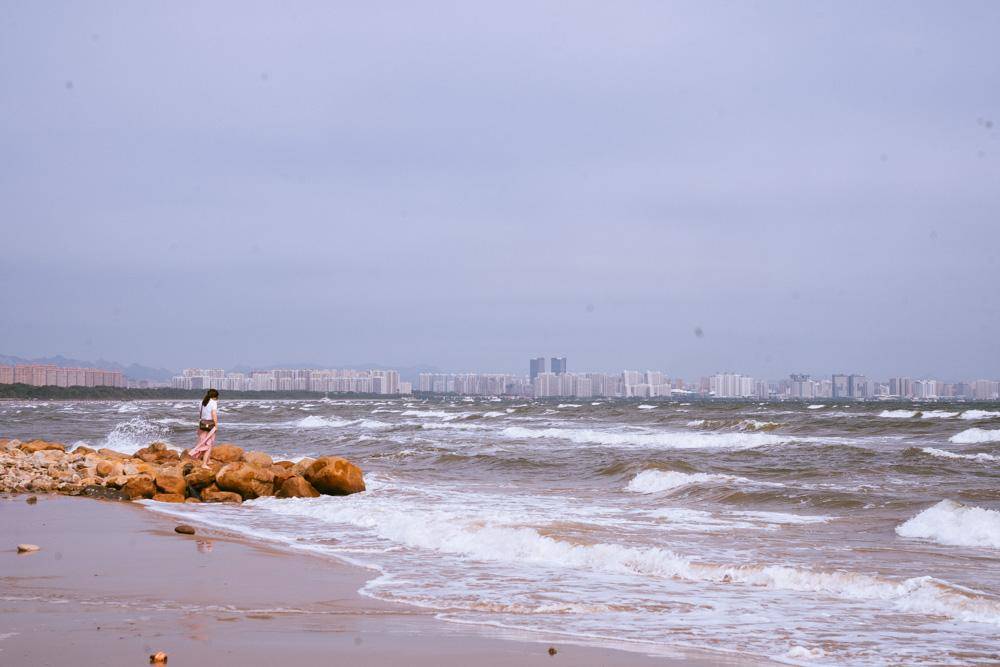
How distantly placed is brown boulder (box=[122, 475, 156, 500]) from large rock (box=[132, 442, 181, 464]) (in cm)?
366

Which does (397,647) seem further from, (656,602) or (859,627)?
(859,627)

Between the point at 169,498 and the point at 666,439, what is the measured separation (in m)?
20.2

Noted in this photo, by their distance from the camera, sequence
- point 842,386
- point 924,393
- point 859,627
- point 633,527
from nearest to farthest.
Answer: point 859,627 → point 633,527 → point 924,393 → point 842,386

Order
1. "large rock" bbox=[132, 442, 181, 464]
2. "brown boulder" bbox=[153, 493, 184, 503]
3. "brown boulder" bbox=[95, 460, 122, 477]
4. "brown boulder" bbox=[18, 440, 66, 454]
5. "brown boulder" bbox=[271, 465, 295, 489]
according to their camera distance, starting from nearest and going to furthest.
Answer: "brown boulder" bbox=[153, 493, 184, 503] → "brown boulder" bbox=[271, 465, 295, 489] → "brown boulder" bbox=[95, 460, 122, 477] → "large rock" bbox=[132, 442, 181, 464] → "brown boulder" bbox=[18, 440, 66, 454]

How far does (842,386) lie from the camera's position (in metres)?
150

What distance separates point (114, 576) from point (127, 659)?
301 cm

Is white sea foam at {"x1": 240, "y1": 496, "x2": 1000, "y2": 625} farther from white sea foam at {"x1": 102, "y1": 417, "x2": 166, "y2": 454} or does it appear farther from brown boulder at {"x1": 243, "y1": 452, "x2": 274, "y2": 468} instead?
white sea foam at {"x1": 102, "y1": 417, "x2": 166, "y2": 454}

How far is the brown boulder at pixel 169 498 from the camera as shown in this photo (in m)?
15.1

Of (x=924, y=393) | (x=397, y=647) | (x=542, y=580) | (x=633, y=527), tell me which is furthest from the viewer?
(x=924, y=393)

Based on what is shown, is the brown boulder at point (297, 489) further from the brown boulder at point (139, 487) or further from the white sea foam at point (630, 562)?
the white sea foam at point (630, 562)

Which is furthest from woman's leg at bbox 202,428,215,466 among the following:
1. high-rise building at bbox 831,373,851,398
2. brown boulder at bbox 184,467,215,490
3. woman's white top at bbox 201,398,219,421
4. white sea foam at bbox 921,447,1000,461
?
high-rise building at bbox 831,373,851,398

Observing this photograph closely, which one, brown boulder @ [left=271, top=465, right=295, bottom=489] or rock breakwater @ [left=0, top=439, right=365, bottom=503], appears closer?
rock breakwater @ [left=0, top=439, right=365, bottom=503]

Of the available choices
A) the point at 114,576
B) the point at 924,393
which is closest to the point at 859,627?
the point at 114,576

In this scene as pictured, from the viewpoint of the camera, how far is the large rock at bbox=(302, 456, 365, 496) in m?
15.3
